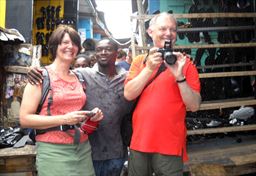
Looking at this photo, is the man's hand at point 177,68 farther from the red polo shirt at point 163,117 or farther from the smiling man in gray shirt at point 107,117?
the smiling man in gray shirt at point 107,117

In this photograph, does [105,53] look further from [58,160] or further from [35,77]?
[58,160]

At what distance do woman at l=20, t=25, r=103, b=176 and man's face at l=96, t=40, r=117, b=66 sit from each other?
543 mm

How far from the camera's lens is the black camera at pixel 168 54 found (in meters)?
2.56

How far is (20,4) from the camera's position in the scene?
25.4 ft

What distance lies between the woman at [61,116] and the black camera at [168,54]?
0.74 meters

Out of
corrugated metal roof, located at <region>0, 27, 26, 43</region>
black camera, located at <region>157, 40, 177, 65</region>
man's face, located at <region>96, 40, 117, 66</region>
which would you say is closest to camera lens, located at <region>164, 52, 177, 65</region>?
black camera, located at <region>157, 40, 177, 65</region>

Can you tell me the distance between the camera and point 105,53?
3.31 m

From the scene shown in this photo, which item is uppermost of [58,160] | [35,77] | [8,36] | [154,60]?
[8,36]

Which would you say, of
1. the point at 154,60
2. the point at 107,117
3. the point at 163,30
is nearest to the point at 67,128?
the point at 107,117

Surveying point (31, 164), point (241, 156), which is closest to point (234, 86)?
point (241, 156)

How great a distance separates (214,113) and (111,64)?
11.0 ft

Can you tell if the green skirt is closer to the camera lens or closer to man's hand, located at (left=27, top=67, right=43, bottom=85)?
man's hand, located at (left=27, top=67, right=43, bottom=85)

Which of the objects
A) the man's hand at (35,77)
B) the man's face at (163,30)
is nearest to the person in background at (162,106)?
the man's face at (163,30)

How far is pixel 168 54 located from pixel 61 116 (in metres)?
1.00
